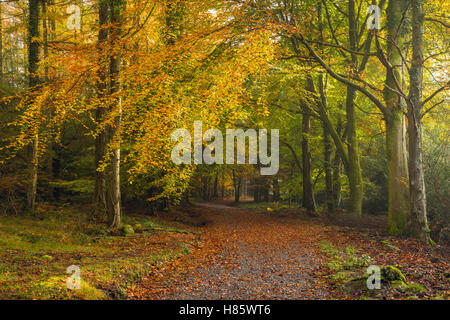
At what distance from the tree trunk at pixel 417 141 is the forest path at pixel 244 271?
3.02m

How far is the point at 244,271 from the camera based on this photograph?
6.62 meters

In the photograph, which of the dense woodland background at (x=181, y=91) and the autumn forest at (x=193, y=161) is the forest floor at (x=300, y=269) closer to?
the autumn forest at (x=193, y=161)

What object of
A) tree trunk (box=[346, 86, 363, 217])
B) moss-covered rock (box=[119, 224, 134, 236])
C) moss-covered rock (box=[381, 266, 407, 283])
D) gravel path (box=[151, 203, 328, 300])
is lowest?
gravel path (box=[151, 203, 328, 300])

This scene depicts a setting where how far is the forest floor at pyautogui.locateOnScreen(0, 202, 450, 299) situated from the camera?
4.81 meters

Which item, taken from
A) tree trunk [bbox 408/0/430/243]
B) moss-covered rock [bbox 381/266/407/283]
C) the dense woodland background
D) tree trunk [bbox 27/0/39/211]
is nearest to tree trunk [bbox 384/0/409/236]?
the dense woodland background

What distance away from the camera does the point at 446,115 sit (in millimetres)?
12000

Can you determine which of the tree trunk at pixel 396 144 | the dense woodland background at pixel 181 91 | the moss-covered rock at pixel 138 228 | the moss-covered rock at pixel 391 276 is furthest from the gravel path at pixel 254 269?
the dense woodland background at pixel 181 91

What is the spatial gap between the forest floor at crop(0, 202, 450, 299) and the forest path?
2cm

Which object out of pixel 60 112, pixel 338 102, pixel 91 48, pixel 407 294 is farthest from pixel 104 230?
pixel 338 102

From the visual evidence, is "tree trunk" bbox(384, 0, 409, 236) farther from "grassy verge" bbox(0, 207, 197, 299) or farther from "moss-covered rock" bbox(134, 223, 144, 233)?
"moss-covered rock" bbox(134, 223, 144, 233)

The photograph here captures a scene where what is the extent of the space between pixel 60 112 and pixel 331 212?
556 inches

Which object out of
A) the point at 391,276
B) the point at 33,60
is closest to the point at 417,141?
the point at 391,276

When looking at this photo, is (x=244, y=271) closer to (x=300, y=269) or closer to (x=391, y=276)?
(x=300, y=269)

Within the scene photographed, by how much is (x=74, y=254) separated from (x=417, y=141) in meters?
9.73
